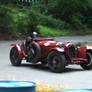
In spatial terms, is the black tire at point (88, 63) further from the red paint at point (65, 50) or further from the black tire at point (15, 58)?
the black tire at point (15, 58)

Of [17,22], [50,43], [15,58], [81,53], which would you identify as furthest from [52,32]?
[81,53]

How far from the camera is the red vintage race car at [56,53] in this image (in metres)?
10.9

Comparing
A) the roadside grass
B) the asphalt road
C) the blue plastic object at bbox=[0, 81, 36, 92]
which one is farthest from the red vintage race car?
the roadside grass

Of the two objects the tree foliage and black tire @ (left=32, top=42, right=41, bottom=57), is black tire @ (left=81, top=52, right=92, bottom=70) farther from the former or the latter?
the tree foliage

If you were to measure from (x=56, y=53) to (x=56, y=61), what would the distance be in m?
0.27

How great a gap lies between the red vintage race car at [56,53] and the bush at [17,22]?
1638cm

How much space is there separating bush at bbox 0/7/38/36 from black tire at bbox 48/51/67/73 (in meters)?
18.1

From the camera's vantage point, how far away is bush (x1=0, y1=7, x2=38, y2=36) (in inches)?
1131

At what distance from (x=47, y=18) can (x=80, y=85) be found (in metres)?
29.8

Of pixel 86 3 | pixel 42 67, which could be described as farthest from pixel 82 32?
pixel 42 67

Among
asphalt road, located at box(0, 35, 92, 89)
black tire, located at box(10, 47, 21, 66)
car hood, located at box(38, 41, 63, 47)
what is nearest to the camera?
asphalt road, located at box(0, 35, 92, 89)

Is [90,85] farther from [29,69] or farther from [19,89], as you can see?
[19,89]

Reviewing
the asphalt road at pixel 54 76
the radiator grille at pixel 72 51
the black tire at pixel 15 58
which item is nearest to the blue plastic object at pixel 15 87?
the asphalt road at pixel 54 76

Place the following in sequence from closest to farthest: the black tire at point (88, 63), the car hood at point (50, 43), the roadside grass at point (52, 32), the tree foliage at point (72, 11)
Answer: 1. the car hood at point (50, 43)
2. the black tire at point (88, 63)
3. the roadside grass at point (52, 32)
4. the tree foliage at point (72, 11)
